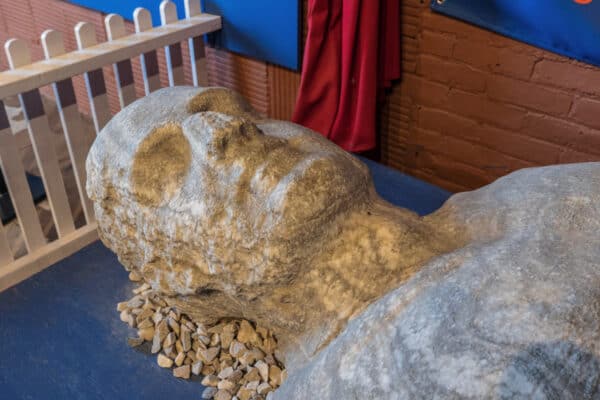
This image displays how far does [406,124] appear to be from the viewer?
2670 millimetres

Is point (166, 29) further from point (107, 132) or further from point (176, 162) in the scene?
point (176, 162)

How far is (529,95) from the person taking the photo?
89.0 inches

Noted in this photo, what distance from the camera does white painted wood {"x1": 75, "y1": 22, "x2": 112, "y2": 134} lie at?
88.3 inches

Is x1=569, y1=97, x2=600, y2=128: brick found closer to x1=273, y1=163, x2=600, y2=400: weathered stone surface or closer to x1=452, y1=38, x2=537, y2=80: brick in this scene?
x1=452, y1=38, x2=537, y2=80: brick

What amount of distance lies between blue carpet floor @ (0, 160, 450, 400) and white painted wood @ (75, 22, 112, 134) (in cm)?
53

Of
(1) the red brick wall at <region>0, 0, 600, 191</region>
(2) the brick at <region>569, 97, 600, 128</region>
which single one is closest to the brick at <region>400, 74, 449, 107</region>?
(1) the red brick wall at <region>0, 0, 600, 191</region>

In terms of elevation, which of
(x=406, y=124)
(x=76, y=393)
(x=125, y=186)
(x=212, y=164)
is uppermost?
(x=212, y=164)

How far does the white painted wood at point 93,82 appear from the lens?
224cm

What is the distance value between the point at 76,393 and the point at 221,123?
925mm

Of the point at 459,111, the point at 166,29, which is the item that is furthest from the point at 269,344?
the point at 166,29

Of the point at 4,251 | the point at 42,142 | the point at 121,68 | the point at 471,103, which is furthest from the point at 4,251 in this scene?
the point at 471,103

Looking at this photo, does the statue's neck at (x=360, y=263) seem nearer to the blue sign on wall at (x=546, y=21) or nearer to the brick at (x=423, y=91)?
the blue sign on wall at (x=546, y=21)

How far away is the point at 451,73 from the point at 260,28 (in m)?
0.92

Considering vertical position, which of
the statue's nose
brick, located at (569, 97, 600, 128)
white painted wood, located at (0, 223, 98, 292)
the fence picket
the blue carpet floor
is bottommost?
the blue carpet floor
